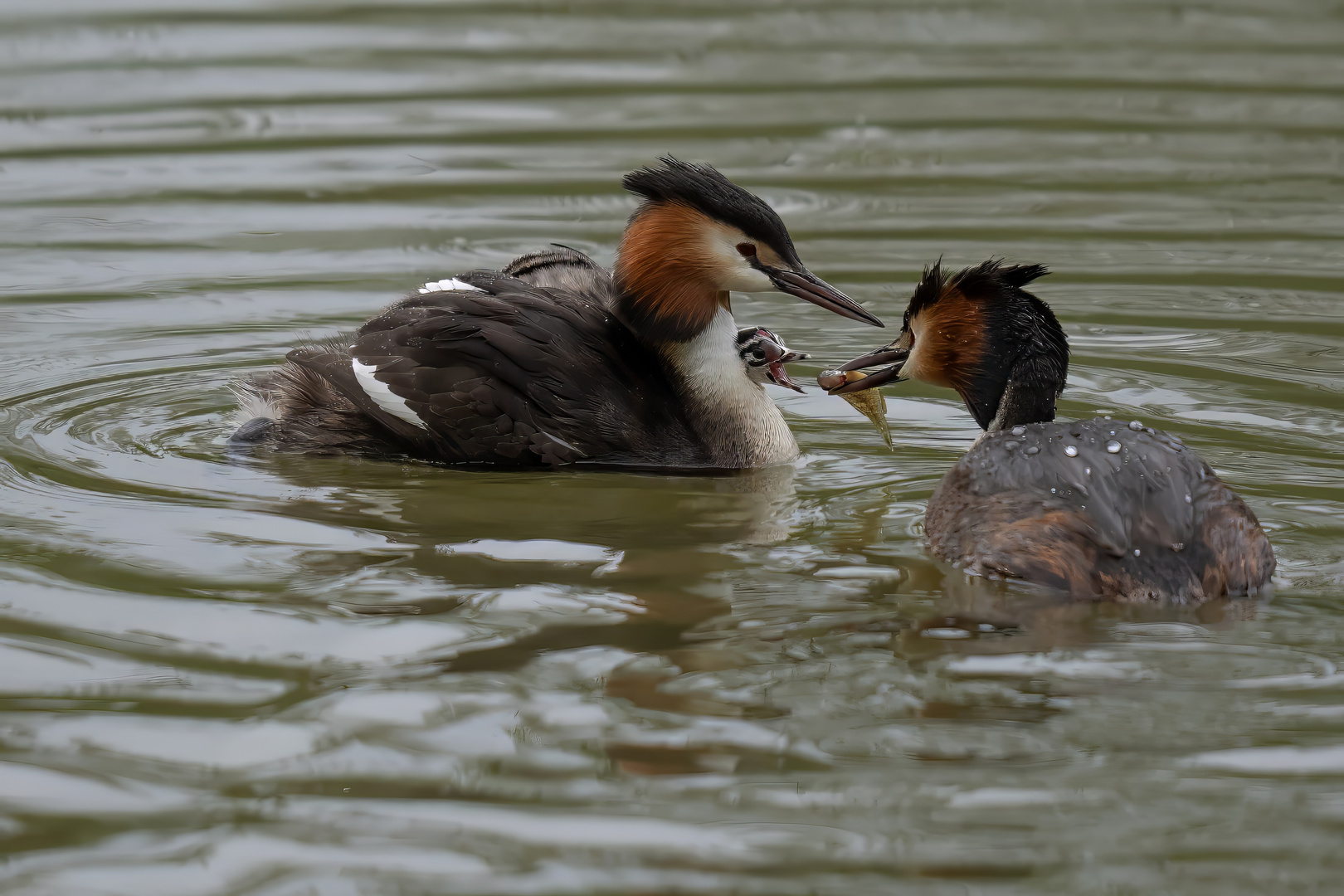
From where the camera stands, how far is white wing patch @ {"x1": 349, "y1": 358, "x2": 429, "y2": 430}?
6406 millimetres

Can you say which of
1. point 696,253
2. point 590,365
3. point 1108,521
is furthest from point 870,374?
point 1108,521

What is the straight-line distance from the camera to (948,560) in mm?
5457

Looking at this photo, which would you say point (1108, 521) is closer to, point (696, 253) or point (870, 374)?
point (870, 374)

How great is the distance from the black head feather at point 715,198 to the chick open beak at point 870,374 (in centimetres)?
50

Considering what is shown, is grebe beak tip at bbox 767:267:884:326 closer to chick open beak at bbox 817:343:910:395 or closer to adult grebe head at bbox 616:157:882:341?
adult grebe head at bbox 616:157:882:341

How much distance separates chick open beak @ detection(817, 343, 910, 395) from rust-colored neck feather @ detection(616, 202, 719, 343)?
0.61m

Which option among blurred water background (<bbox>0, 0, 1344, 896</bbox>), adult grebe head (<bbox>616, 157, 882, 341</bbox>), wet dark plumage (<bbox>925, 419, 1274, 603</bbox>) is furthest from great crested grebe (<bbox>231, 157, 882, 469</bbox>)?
wet dark plumage (<bbox>925, 419, 1274, 603</bbox>)

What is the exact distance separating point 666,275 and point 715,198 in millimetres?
333

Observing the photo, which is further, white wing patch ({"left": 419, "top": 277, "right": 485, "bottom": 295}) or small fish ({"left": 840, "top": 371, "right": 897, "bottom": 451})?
white wing patch ({"left": 419, "top": 277, "right": 485, "bottom": 295})

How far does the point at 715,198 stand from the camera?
259 inches

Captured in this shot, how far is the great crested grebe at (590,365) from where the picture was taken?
640cm

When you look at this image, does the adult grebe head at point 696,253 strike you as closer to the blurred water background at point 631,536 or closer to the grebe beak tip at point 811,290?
the grebe beak tip at point 811,290

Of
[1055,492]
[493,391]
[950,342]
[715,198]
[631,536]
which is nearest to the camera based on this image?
[1055,492]

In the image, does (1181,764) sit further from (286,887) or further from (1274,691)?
(286,887)
